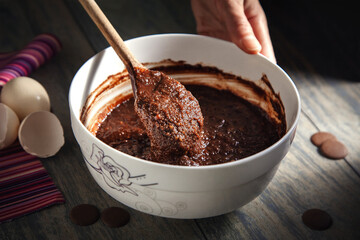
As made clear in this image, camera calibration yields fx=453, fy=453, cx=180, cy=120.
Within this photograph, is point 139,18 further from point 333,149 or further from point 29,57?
point 333,149

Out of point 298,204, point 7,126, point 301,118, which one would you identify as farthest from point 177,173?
point 301,118

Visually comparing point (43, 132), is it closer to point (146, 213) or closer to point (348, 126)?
point (146, 213)

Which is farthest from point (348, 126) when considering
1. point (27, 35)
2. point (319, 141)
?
point (27, 35)

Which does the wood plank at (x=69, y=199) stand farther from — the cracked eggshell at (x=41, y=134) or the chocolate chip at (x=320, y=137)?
the chocolate chip at (x=320, y=137)

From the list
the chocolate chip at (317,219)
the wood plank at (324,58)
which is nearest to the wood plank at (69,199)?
the chocolate chip at (317,219)

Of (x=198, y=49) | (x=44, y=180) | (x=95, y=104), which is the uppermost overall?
(x=198, y=49)

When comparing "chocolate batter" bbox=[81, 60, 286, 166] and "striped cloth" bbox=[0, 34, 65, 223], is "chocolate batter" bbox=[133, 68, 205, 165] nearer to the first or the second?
"chocolate batter" bbox=[81, 60, 286, 166]
